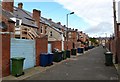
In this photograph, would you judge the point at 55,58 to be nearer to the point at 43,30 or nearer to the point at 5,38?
the point at 5,38

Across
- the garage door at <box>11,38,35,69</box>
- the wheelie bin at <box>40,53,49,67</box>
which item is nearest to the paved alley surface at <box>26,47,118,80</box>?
the wheelie bin at <box>40,53,49,67</box>

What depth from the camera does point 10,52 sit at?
562 inches

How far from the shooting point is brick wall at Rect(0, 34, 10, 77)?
13.1 meters


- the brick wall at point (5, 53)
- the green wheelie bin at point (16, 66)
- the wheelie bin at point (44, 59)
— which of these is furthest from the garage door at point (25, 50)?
the wheelie bin at point (44, 59)

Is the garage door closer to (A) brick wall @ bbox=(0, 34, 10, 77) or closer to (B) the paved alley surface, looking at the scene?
(A) brick wall @ bbox=(0, 34, 10, 77)

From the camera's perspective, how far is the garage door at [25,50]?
14859 mm

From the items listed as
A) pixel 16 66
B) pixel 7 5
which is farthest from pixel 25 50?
pixel 7 5

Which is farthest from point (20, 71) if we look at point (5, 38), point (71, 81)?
point (71, 81)

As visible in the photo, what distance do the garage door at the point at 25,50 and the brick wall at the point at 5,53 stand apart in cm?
85

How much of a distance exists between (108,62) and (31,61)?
7.45m

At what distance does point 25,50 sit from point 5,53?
135 inches

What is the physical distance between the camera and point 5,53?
1345 centimetres

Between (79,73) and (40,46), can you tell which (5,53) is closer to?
(79,73)

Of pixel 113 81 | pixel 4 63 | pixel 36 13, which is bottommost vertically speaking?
pixel 113 81
